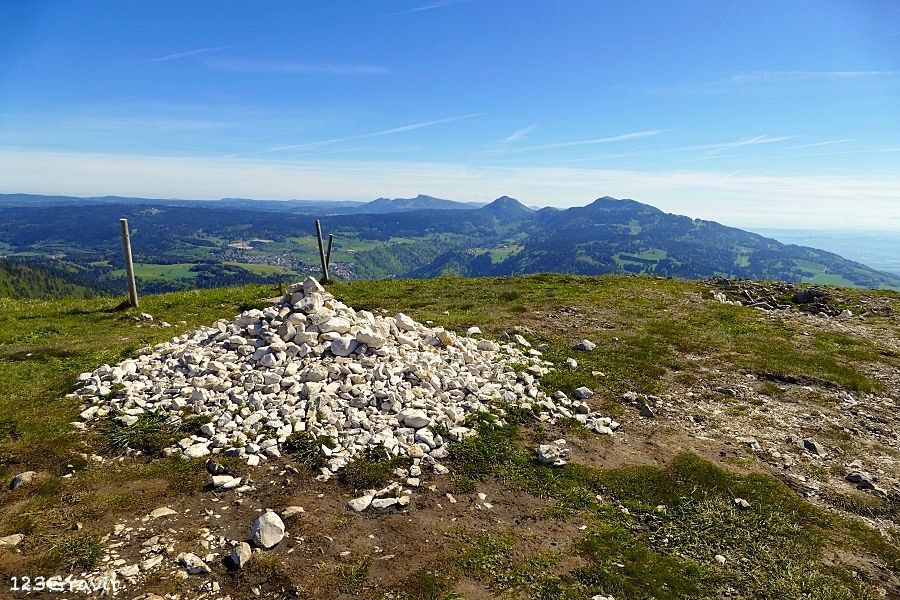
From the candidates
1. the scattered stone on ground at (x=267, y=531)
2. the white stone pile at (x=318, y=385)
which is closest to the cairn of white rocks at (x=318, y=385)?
the white stone pile at (x=318, y=385)

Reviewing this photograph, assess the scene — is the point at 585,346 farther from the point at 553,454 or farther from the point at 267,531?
the point at 267,531

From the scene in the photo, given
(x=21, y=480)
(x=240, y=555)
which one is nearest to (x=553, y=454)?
(x=240, y=555)

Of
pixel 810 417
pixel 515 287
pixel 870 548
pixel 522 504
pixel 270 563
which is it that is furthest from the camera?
pixel 515 287

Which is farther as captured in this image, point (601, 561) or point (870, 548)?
point (870, 548)

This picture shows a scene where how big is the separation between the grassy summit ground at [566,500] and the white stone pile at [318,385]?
0.77 m

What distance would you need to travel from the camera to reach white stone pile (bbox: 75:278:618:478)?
11203 millimetres

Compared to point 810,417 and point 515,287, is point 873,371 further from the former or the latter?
point 515,287

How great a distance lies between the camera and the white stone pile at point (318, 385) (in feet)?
36.8

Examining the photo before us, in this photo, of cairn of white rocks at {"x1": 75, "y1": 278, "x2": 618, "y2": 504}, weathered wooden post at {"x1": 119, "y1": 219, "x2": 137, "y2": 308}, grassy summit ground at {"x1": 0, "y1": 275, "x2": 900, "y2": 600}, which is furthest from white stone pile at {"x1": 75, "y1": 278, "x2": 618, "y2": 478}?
weathered wooden post at {"x1": 119, "y1": 219, "x2": 137, "y2": 308}

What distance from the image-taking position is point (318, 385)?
12680mm

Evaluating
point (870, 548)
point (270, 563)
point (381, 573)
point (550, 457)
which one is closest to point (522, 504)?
point (550, 457)

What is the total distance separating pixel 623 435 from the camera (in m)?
12.9

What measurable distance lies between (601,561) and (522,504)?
1949 mm

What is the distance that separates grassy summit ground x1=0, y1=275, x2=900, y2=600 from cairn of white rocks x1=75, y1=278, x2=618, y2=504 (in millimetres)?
711
